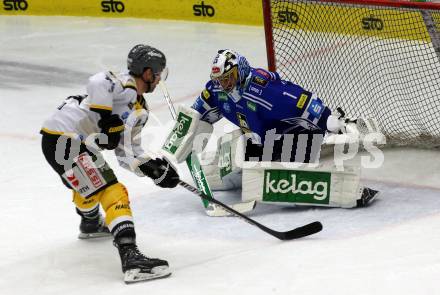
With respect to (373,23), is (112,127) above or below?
above

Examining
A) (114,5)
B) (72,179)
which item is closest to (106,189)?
(72,179)

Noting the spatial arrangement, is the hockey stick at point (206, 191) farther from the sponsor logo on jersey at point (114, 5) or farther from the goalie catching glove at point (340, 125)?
the sponsor logo on jersey at point (114, 5)

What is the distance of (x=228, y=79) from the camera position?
442cm

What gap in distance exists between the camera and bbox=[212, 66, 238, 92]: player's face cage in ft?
14.4

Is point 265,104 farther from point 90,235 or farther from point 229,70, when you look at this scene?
point 90,235

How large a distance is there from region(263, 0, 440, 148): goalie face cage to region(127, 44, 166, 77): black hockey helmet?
1632mm

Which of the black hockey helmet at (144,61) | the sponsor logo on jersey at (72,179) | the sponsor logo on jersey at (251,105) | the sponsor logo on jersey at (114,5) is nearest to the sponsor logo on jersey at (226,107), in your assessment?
the sponsor logo on jersey at (251,105)

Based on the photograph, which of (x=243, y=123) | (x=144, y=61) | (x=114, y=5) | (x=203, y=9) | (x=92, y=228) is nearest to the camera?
(x=144, y=61)

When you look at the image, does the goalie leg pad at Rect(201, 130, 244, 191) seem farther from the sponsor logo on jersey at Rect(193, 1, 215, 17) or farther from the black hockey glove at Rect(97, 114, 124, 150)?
the sponsor logo on jersey at Rect(193, 1, 215, 17)

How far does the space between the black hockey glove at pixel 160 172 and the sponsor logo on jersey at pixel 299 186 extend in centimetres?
76

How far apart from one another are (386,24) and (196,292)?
8.86ft

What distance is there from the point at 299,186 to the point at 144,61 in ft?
3.72

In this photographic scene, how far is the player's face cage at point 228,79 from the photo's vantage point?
4.40 m

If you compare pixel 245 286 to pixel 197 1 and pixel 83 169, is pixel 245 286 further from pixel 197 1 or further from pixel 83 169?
pixel 197 1
